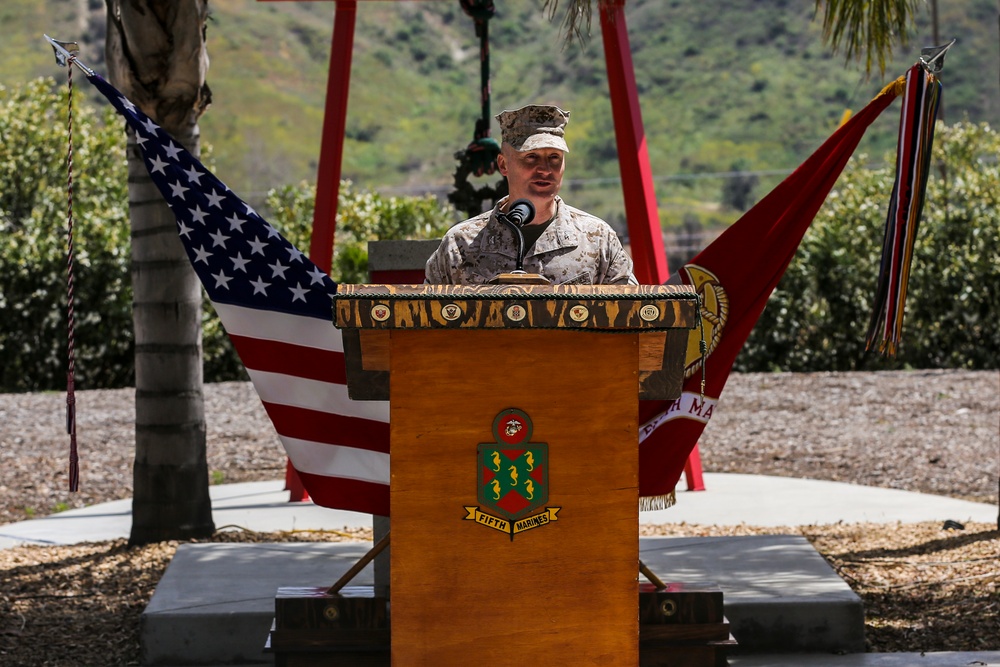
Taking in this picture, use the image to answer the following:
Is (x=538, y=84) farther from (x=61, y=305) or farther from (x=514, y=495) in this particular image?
(x=514, y=495)

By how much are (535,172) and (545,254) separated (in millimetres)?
257

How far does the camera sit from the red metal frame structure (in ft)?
25.2

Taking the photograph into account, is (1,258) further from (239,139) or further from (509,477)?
(239,139)

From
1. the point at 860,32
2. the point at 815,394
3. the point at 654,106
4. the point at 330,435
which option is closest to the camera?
the point at 330,435

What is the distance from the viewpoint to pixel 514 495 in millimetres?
3271

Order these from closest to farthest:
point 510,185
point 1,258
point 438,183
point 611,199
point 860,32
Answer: point 510,185
point 860,32
point 1,258
point 611,199
point 438,183

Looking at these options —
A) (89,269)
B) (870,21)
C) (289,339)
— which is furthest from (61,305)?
(870,21)

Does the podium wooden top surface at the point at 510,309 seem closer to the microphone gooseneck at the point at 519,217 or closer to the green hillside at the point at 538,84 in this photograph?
the microphone gooseneck at the point at 519,217

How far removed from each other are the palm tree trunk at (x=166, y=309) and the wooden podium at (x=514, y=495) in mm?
3365

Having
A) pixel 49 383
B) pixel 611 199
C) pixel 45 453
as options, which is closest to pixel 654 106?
pixel 611 199

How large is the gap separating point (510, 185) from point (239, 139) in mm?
66038

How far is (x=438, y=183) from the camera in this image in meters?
64.0

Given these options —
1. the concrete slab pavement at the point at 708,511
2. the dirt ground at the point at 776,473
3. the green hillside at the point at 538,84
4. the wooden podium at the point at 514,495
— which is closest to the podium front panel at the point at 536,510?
the wooden podium at the point at 514,495

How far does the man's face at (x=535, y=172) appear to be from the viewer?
3955 mm
